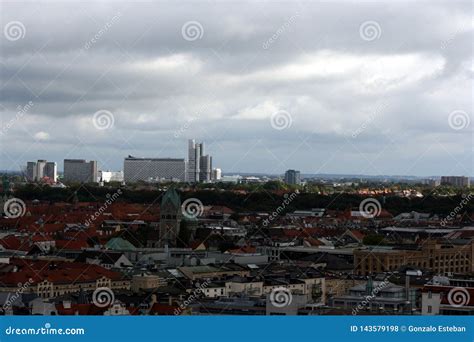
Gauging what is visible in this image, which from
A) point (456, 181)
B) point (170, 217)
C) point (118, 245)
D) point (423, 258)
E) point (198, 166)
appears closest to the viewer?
point (423, 258)

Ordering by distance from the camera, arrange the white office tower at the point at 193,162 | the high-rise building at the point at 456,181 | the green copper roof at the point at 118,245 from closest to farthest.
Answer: the green copper roof at the point at 118,245 → the white office tower at the point at 193,162 → the high-rise building at the point at 456,181

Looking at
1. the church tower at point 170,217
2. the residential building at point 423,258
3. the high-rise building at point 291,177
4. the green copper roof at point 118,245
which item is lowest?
the residential building at point 423,258

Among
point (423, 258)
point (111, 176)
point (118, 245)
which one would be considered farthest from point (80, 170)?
point (423, 258)

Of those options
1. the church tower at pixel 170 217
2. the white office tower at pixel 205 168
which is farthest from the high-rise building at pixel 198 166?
the church tower at pixel 170 217

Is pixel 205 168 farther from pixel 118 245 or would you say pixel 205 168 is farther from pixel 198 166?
pixel 118 245

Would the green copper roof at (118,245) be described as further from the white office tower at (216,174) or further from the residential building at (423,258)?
the white office tower at (216,174)

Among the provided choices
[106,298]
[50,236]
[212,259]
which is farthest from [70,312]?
[50,236]
